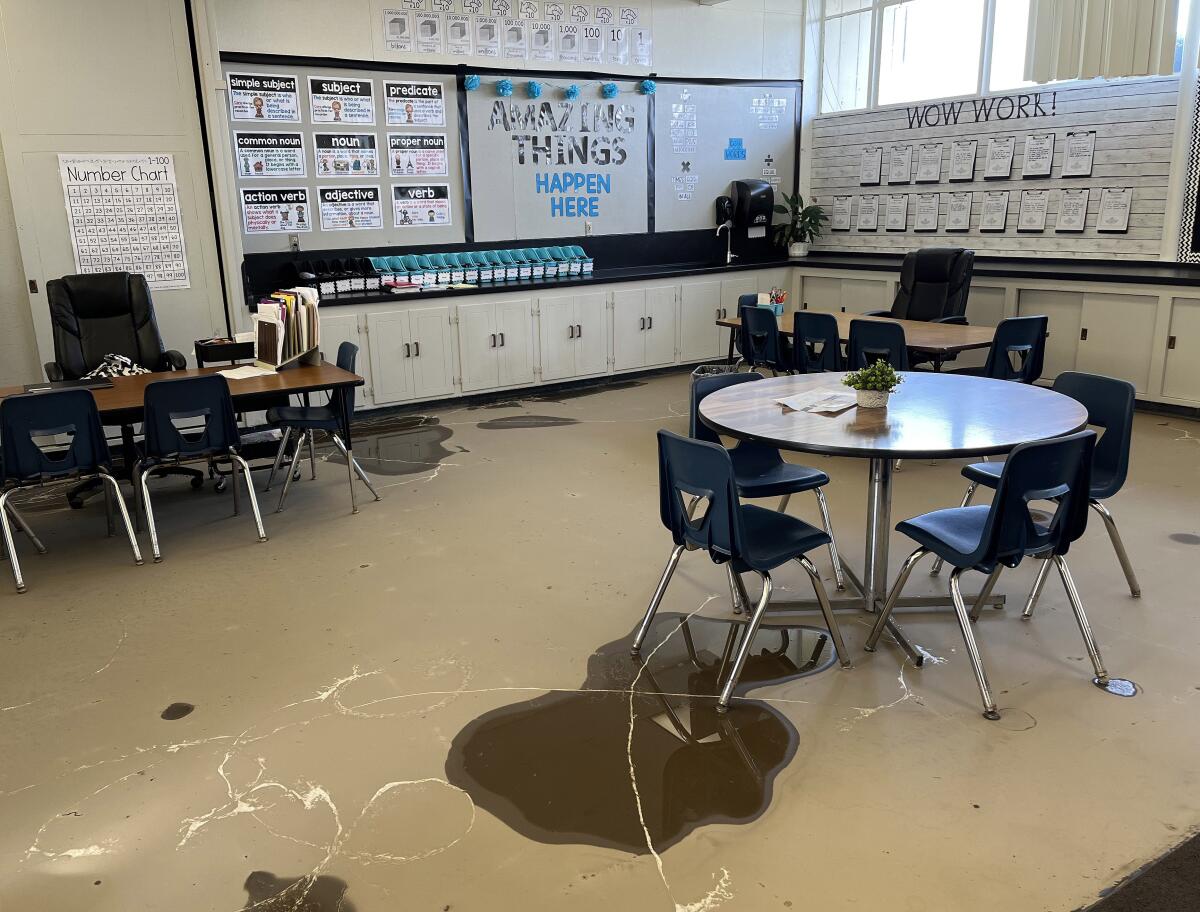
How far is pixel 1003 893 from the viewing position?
2207 millimetres

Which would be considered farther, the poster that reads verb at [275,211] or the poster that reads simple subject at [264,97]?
the poster that reads verb at [275,211]

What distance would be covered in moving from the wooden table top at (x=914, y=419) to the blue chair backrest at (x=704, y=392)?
7cm

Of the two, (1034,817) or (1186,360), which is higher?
(1186,360)

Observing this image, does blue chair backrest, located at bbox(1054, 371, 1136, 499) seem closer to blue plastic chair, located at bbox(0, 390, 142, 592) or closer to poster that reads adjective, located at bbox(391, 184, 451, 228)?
blue plastic chair, located at bbox(0, 390, 142, 592)

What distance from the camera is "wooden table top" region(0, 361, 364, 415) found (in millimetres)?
4484

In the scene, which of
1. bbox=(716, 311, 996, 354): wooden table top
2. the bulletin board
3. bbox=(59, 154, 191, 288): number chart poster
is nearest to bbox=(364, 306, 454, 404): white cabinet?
bbox=(59, 154, 191, 288): number chart poster


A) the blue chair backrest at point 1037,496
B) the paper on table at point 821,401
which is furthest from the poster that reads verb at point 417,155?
the blue chair backrest at point 1037,496

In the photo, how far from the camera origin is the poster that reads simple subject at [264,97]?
657 cm

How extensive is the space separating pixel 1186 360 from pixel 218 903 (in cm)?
676

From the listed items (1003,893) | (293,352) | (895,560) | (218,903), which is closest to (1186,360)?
(895,560)

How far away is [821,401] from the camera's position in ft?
12.3

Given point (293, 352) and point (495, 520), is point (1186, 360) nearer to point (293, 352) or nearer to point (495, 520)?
point (495, 520)

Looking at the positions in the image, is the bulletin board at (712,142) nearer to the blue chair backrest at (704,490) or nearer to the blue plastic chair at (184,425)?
the blue plastic chair at (184,425)

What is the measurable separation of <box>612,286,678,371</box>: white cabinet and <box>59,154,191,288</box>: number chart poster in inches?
141
